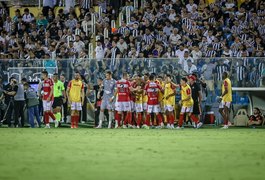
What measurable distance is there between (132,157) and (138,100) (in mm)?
13779

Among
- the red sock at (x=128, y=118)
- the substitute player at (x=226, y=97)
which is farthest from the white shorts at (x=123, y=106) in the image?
the substitute player at (x=226, y=97)

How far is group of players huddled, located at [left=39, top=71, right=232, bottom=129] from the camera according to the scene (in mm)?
28359

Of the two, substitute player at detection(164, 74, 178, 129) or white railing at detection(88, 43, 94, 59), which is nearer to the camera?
substitute player at detection(164, 74, 178, 129)

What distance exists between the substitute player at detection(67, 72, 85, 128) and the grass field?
22.7ft

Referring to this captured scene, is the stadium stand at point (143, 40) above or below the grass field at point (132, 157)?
above

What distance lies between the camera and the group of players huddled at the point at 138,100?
93.0 ft

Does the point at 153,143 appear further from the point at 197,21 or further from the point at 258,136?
the point at 197,21

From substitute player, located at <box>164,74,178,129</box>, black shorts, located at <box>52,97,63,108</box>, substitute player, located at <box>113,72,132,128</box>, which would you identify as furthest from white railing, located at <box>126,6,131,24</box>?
substitute player, located at <box>164,74,178,129</box>

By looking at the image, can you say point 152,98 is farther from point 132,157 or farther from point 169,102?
point 132,157

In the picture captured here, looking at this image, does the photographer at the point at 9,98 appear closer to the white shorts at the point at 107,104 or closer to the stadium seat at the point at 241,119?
the white shorts at the point at 107,104

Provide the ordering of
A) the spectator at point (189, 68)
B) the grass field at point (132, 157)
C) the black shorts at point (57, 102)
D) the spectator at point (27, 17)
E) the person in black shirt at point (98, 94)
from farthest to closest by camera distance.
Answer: the spectator at point (27, 17) < the spectator at point (189, 68) < the black shorts at point (57, 102) < the person in black shirt at point (98, 94) < the grass field at point (132, 157)

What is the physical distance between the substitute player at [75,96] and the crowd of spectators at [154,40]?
65.8 inches

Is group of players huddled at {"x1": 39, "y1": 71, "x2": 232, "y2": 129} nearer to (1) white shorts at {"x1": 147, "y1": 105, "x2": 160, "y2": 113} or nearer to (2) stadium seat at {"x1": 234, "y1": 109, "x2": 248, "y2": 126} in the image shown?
(1) white shorts at {"x1": 147, "y1": 105, "x2": 160, "y2": 113}

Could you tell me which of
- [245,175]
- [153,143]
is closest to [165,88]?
[153,143]
